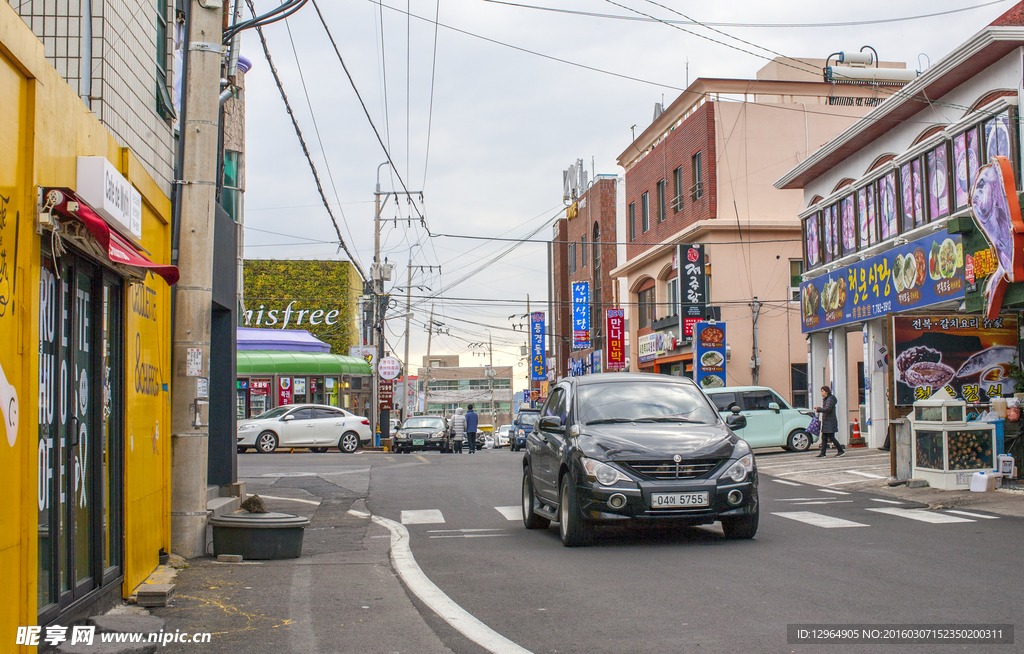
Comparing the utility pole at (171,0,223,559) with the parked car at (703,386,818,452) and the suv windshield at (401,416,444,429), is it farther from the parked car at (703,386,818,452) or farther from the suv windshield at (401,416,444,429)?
the suv windshield at (401,416,444,429)

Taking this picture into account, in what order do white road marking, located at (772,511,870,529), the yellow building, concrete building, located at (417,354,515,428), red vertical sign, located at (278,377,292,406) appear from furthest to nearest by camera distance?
concrete building, located at (417,354,515,428), red vertical sign, located at (278,377,292,406), white road marking, located at (772,511,870,529), the yellow building

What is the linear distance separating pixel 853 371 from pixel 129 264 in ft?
92.9

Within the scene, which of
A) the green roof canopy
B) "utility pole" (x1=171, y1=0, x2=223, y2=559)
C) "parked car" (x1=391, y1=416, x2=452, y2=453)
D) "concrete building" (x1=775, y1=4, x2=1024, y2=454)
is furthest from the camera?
the green roof canopy

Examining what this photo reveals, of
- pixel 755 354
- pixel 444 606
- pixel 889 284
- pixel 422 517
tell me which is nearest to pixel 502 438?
pixel 755 354

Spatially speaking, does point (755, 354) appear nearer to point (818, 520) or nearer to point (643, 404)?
point (818, 520)

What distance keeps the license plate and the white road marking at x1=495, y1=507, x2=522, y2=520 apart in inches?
154

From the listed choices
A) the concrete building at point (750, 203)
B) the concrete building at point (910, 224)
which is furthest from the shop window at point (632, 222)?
the concrete building at point (910, 224)

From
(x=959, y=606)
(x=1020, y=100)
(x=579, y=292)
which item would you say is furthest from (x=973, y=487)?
(x=579, y=292)

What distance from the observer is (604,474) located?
948 cm

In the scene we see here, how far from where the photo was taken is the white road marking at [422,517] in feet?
41.8

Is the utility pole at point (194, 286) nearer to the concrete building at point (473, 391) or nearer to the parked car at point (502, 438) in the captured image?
the parked car at point (502, 438)

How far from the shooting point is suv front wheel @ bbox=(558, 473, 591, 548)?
964 centimetres

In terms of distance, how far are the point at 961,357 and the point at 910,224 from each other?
3495 millimetres

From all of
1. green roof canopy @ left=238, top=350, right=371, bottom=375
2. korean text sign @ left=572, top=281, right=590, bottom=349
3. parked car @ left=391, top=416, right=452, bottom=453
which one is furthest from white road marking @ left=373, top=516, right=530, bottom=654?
korean text sign @ left=572, top=281, right=590, bottom=349
